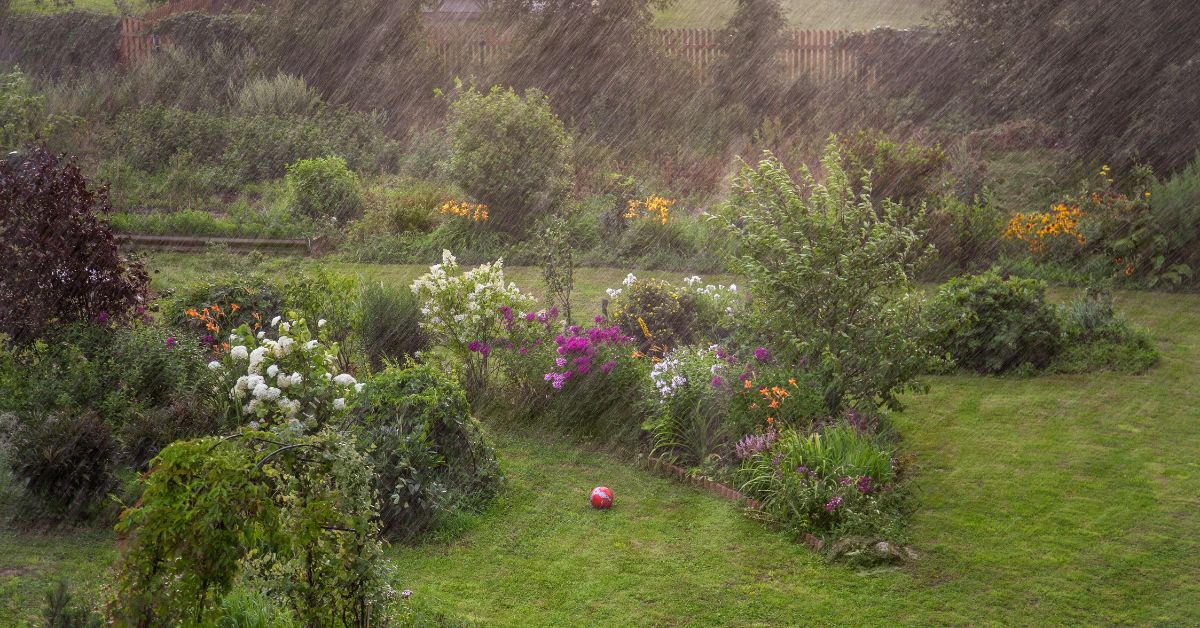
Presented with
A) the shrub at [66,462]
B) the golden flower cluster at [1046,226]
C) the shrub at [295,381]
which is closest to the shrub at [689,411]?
the shrub at [295,381]

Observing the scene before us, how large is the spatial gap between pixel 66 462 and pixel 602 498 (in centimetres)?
317

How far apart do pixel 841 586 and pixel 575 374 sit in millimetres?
2877

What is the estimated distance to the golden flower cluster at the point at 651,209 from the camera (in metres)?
12.9

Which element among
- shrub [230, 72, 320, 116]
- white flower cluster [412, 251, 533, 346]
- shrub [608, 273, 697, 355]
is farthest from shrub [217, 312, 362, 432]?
shrub [230, 72, 320, 116]

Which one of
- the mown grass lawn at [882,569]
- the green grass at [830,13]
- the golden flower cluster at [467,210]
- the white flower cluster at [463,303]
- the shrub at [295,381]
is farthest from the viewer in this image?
the green grass at [830,13]

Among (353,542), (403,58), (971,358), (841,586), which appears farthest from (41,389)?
(403,58)

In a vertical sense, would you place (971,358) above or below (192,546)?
below

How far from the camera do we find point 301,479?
364 cm

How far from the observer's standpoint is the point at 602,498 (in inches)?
253

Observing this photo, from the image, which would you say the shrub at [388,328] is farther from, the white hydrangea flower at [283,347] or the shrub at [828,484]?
the shrub at [828,484]

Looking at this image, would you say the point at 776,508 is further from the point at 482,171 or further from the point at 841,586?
the point at 482,171

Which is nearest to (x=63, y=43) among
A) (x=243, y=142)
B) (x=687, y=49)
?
(x=243, y=142)

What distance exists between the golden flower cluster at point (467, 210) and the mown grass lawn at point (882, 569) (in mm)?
6034

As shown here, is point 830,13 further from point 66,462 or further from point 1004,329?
point 66,462
